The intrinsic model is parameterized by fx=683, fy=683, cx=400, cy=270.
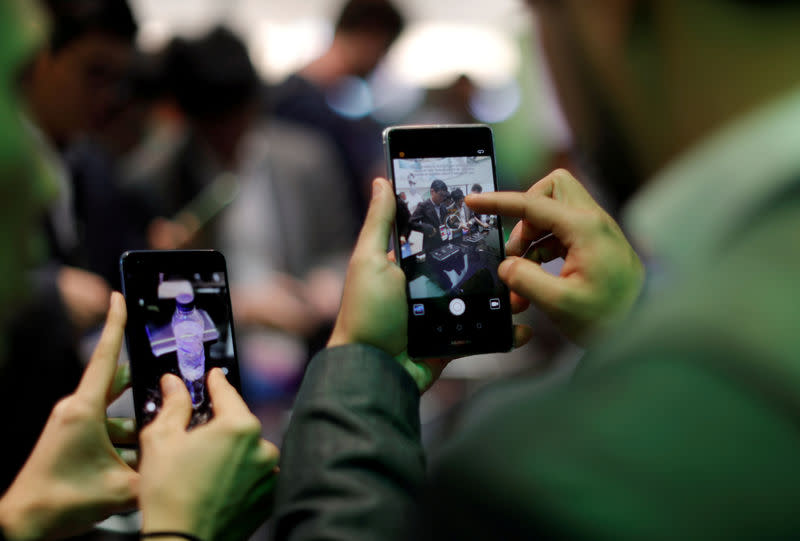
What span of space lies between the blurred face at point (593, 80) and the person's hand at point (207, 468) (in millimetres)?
414

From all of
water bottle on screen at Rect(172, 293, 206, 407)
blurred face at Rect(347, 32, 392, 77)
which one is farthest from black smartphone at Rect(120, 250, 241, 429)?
blurred face at Rect(347, 32, 392, 77)

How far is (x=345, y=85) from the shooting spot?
100.0 inches

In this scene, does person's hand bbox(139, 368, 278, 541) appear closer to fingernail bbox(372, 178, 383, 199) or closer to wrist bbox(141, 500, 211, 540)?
wrist bbox(141, 500, 211, 540)

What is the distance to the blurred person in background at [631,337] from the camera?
357mm

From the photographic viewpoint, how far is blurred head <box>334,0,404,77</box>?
8.17 ft

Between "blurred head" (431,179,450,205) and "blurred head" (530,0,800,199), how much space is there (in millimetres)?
162

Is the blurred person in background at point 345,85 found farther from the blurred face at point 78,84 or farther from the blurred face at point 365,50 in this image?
the blurred face at point 78,84

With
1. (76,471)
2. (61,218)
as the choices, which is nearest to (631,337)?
(76,471)

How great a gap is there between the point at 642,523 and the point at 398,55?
3.50m

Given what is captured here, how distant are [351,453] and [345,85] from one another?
6.98 ft

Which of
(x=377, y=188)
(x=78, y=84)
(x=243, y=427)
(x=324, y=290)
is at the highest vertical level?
(x=78, y=84)

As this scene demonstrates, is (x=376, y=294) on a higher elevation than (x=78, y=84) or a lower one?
lower

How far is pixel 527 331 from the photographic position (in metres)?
0.77

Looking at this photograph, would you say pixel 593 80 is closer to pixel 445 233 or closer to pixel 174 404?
pixel 445 233
